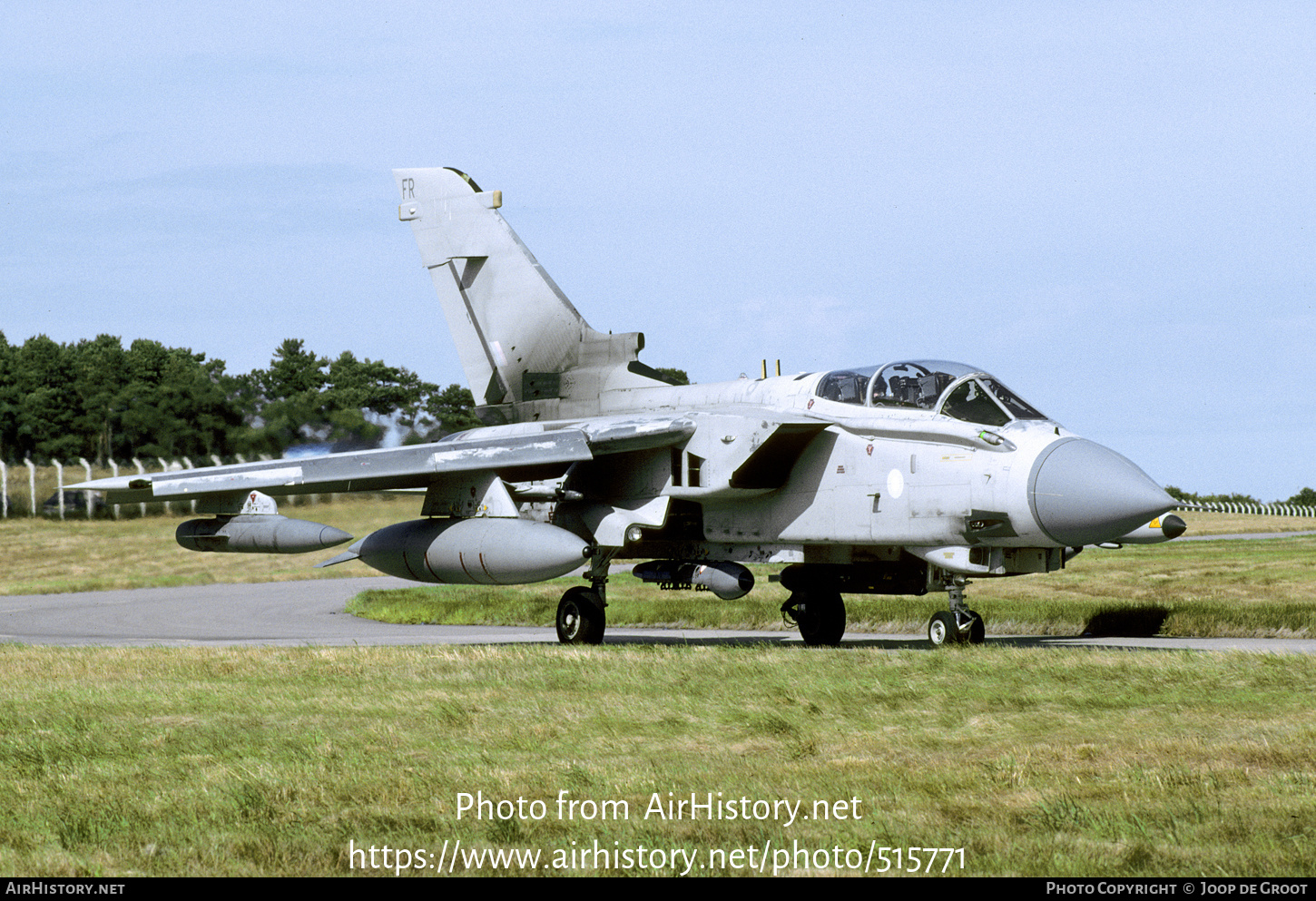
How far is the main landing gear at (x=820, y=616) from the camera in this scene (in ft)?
51.3

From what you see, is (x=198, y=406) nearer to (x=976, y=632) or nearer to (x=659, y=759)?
(x=976, y=632)

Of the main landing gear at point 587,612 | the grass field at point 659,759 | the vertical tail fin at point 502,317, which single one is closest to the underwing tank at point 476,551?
the grass field at point 659,759

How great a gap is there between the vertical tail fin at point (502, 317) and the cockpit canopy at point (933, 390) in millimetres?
3777

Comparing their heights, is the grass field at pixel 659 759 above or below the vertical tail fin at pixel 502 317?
below

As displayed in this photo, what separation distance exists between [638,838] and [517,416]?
43.0 feet

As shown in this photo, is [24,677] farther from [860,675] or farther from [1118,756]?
[1118,756]

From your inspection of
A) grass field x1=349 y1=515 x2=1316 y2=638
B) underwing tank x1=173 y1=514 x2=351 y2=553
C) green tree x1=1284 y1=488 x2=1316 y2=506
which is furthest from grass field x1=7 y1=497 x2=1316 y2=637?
green tree x1=1284 y1=488 x2=1316 y2=506

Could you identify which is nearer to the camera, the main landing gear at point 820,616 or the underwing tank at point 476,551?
the underwing tank at point 476,551

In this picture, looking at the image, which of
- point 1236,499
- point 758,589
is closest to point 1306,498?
point 1236,499

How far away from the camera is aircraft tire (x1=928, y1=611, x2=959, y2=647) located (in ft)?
44.3

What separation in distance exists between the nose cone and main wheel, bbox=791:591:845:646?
3865mm

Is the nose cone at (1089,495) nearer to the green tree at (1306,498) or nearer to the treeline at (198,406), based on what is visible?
the treeline at (198,406)

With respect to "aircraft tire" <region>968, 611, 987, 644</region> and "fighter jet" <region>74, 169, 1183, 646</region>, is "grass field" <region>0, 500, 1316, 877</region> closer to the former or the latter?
"aircraft tire" <region>968, 611, 987, 644</region>

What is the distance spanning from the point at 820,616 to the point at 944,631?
7.59ft
